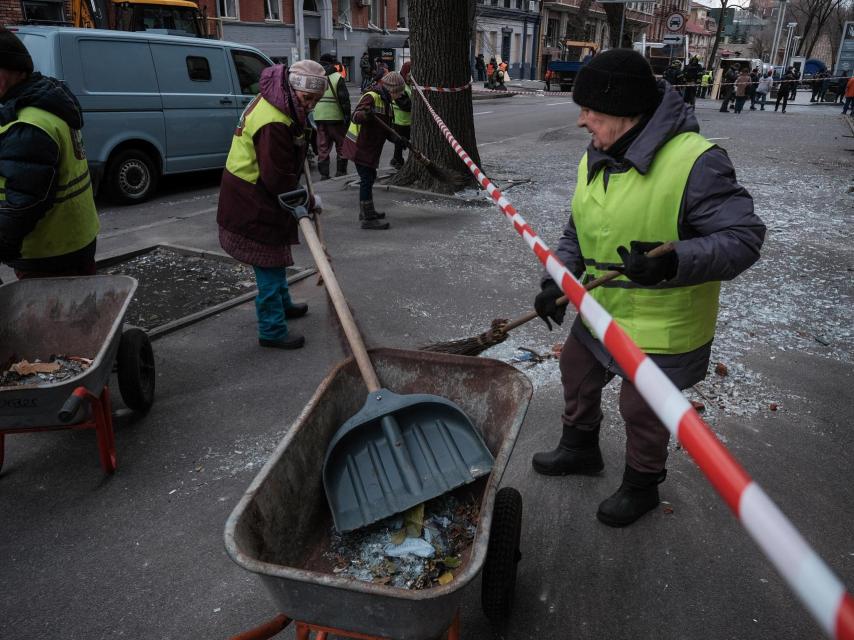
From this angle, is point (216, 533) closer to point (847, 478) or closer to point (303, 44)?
point (847, 478)

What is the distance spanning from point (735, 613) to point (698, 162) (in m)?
1.65

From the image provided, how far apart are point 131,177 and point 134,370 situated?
19.0 ft

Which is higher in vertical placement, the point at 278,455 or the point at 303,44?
the point at 303,44

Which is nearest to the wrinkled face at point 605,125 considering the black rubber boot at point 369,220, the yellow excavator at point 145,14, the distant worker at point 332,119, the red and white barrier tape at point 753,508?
the red and white barrier tape at point 753,508

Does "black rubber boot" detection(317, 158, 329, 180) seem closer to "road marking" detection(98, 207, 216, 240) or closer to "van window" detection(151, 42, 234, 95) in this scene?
"van window" detection(151, 42, 234, 95)

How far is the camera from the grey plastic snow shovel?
217 cm

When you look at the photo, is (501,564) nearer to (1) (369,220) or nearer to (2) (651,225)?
(2) (651,225)

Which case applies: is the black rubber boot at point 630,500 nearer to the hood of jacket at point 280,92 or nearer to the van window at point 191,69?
the hood of jacket at point 280,92

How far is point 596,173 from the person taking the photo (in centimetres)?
236

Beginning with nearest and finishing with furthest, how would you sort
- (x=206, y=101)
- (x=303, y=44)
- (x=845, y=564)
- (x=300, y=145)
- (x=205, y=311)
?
(x=845, y=564) → (x=300, y=145) → (x=205, y=311) → (x=206, y=101) → (x=303, y=44)

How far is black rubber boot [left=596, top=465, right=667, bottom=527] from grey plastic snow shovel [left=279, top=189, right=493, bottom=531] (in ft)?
2.67

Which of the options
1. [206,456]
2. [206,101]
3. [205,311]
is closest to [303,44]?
[206,101]

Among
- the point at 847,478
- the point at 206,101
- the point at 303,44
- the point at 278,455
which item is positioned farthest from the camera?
the point at 303,44

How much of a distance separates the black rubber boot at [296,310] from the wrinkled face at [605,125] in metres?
3.09
